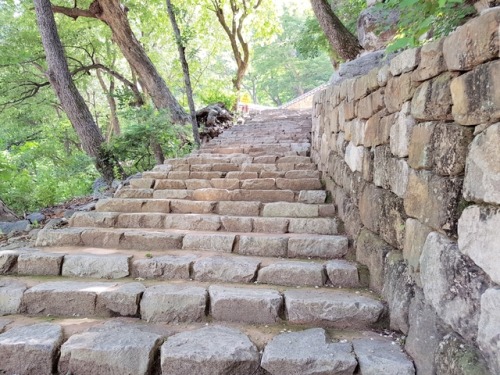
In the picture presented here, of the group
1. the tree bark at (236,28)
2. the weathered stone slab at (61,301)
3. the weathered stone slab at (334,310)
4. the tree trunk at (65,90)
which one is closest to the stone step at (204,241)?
the weathered stone slab at (334,310)

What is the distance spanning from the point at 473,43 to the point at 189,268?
7.85 ft

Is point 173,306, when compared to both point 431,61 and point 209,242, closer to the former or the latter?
point 209,242

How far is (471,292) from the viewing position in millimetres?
1365

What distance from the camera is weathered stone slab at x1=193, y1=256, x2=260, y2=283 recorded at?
2.76 m

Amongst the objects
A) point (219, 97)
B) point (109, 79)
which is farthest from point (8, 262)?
point (109, 79)

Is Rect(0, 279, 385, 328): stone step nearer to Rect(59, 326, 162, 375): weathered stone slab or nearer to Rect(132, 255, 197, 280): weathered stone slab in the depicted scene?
Rect(132, 255, 197, 280): weathered stone slab

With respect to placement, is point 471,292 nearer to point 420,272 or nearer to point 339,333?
point 420,272

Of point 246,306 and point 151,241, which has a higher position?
point 151,241

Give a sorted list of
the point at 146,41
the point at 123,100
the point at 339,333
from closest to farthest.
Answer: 1. the point at 339,333
2. the point at 123,100
3. the point at 146,41

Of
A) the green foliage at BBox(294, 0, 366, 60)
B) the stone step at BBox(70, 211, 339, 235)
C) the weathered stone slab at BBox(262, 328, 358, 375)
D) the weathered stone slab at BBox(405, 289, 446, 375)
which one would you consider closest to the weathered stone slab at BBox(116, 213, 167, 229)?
the stone step at BBox(70, 211, 339, 235)

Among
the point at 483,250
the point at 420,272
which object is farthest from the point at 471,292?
the point at 420,272

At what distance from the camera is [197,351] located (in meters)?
1.96

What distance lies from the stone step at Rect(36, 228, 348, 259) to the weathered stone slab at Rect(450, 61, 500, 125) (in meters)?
1.81

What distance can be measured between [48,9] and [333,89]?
574 centimetres
